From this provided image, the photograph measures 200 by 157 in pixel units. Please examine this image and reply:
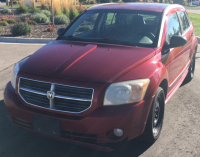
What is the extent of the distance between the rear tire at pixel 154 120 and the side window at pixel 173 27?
3.37 ft

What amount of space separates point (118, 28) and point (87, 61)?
4.09 feet

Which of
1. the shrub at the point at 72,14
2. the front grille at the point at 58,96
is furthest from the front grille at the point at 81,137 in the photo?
the shrub at the point at 72,14

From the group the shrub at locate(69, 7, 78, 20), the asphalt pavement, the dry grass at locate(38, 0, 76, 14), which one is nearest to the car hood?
the asphalt pavement

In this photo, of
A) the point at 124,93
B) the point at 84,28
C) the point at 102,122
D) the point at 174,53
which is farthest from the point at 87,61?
the point at 174,53

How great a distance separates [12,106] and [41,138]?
2.38 ft

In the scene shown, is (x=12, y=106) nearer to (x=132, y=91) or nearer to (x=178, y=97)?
(x=132, y=91)

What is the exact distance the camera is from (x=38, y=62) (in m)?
3.51

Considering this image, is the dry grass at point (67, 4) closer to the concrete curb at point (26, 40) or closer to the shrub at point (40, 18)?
the shrub at point (40, 18)

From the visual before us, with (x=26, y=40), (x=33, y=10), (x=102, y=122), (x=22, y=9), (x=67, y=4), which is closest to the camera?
(x=102, y=122)

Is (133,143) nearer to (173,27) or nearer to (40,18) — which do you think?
(173,27)

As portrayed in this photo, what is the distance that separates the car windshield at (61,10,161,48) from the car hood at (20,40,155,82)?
0.26 metres

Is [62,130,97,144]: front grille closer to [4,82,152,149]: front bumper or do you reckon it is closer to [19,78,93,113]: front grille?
[4,82,152,149]: front bumper

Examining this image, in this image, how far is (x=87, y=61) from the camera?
3398mm

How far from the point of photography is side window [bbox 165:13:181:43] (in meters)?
4.31
